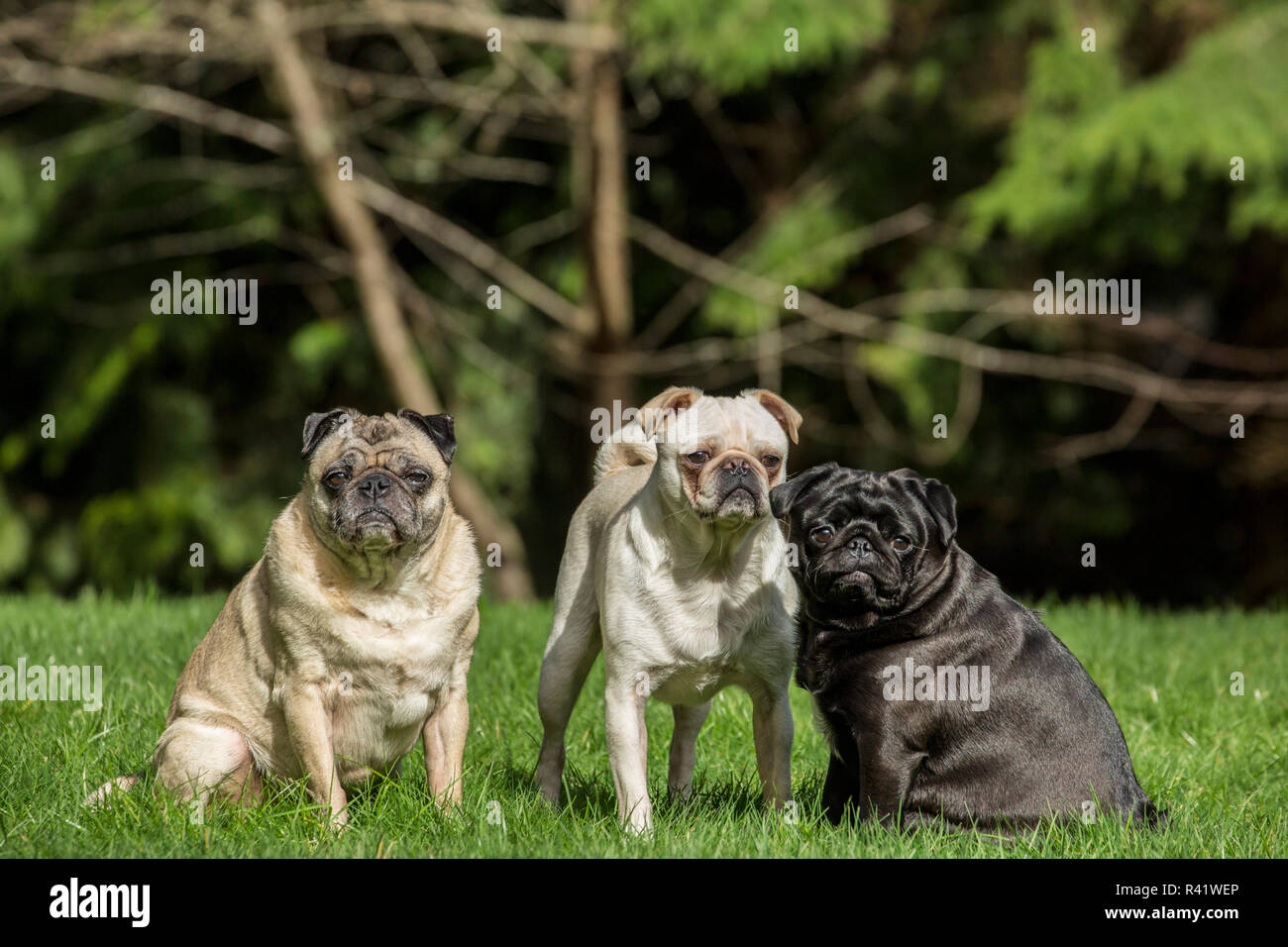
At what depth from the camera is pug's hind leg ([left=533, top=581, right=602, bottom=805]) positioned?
5.19 meters

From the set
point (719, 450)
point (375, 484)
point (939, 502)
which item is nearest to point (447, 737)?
point (375, 484)

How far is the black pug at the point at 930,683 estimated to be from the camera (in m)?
4.44

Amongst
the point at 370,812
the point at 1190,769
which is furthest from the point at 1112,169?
the point at 370,812

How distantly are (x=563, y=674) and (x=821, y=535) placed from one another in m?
1.25

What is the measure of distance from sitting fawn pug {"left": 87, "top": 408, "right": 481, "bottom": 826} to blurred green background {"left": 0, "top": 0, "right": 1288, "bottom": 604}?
6079mm

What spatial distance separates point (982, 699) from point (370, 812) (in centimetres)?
213

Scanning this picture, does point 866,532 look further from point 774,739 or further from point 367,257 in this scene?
point 367,257

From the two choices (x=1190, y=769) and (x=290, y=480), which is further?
(x=290, y=480)

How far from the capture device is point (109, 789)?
4734 millimetres

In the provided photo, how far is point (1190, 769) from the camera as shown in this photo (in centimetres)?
576

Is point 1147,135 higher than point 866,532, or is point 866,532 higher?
point 1147,135

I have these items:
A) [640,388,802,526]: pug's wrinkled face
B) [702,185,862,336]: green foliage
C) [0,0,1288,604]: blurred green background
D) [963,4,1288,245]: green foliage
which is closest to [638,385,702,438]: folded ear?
[640,388,802,526]: pug's wrinkled face
